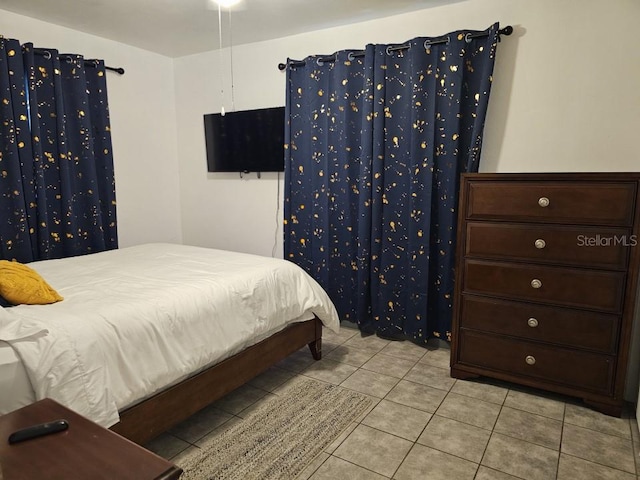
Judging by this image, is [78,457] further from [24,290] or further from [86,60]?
[86,60]

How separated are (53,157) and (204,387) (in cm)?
236

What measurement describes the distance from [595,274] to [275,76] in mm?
2881

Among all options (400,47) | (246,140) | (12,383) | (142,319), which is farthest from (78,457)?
(246,140)

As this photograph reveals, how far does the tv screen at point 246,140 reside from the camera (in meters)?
3.65

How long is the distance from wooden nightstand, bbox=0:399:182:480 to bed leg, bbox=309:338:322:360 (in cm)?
195

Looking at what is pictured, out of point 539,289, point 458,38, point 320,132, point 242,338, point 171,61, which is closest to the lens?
point 242,338

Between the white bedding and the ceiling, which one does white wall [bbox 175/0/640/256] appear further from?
the white bedding

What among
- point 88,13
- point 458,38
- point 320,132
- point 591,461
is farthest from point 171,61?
point 591,461

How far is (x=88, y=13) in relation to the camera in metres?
3.05

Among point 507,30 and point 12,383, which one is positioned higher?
point 507,30

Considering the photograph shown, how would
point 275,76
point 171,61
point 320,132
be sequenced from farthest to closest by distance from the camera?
point 171,61, point 275,76, point 320,132

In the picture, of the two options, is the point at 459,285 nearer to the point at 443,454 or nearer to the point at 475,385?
the point at 475,385

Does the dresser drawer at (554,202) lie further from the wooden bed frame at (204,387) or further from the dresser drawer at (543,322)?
the wooden bed frame at (204,387)

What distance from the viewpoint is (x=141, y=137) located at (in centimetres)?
402
